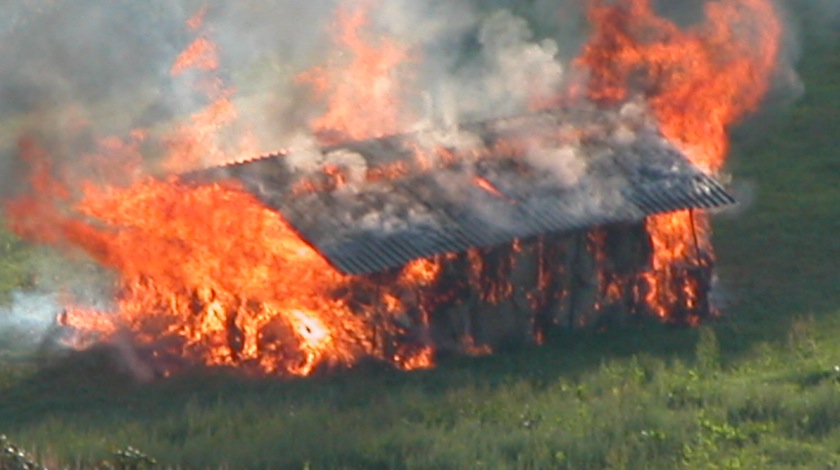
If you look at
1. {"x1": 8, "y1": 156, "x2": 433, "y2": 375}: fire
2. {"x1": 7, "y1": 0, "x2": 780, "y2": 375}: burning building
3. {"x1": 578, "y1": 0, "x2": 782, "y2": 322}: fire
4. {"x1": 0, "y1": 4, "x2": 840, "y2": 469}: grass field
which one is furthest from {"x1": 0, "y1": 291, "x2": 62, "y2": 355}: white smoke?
{"x1": 578, "y1": 0, "x2": 782, "y2": 322}: fire

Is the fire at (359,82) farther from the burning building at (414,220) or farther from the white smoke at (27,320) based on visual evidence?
the white smoke at (27,320)

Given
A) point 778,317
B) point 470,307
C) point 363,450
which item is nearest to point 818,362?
point 778,317

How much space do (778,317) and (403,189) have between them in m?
5.78

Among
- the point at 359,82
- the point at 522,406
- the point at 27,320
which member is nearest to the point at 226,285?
the point at 27,320

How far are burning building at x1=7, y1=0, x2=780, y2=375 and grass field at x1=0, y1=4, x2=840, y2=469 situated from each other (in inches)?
23.7

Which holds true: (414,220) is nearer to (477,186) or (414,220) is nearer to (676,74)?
(477,186)

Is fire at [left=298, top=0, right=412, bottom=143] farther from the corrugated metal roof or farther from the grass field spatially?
the grass field

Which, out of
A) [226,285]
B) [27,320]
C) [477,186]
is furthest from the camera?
[27,320]

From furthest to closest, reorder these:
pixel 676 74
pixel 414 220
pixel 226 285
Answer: pixel 676 74 → pixel 414 220 → pixel 226 285

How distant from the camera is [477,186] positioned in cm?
2636

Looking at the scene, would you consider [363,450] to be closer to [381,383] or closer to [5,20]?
[381,383]

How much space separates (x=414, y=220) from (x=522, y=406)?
11.7ft

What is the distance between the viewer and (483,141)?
89.7 ft

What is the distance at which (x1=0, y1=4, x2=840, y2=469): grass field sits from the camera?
67.3 feet
